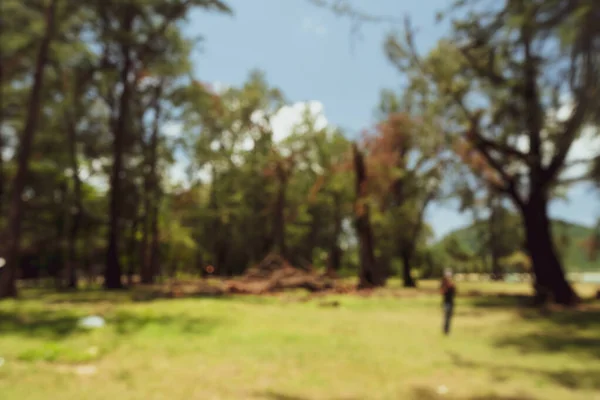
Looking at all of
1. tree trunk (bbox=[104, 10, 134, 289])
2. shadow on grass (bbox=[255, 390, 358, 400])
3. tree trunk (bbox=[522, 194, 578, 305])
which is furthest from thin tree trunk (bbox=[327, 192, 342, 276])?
shadow on grass (bbox=[255, 390, 358, 400])

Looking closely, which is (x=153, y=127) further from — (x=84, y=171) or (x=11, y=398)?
(x=11, y=398)

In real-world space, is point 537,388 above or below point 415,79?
below

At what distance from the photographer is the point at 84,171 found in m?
30.1

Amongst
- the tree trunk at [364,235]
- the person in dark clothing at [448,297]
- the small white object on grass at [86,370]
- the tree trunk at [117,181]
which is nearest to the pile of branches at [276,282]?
the tree trunk at [364,235]

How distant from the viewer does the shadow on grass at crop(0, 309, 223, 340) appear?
358 inches

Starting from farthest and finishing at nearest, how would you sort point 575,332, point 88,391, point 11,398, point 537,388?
point 575,332, point 537,388, point 88,391, point 11,398

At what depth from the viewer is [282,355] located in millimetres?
7711

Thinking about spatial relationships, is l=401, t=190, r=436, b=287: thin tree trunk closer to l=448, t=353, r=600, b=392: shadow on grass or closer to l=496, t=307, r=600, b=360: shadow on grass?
l=496, t=307, r=600, b=360: shadow on grass

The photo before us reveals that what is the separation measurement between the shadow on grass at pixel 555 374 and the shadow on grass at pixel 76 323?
5.55m

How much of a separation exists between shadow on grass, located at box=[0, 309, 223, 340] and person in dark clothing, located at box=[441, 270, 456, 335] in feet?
18.3

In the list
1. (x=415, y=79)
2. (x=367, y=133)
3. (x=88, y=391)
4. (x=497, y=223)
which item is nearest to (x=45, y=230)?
(x=367, y=133)

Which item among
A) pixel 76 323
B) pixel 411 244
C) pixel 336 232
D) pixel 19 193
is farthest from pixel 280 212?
pixel 76 323

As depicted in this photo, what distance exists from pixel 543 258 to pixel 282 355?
14.4 meters

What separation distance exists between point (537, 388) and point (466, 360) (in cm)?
177
